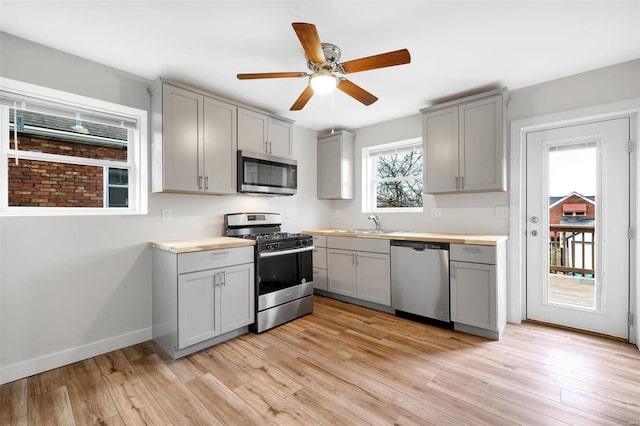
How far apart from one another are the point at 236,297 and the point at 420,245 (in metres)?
1.92

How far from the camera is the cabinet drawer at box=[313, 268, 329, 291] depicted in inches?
153

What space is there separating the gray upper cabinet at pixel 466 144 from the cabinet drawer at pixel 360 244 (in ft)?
2.64

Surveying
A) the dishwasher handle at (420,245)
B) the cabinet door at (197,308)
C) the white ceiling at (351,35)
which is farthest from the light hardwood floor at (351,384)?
the white ceiling at (351,35)

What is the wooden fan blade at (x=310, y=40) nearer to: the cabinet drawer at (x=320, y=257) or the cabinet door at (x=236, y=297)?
the cabinet door at (x=236, y=297)

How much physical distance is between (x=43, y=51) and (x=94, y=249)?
5.13ft

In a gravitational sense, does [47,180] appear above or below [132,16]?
below

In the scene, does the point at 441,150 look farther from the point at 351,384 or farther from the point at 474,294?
the point at 351,384

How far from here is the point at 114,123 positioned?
8.50 ft

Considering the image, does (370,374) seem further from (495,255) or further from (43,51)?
(43,51)

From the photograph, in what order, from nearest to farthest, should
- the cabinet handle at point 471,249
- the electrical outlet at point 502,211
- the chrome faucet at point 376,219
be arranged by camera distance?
1. the cabinet handle at point 471,249
2. the electrical outlet at point 502,211
3. the chrome faucet at point 376,219

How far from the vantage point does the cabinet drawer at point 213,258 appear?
2.32 meters

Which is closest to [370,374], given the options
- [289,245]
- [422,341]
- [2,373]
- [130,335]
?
[422,341]

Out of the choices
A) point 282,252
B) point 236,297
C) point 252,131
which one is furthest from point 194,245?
point 252,131

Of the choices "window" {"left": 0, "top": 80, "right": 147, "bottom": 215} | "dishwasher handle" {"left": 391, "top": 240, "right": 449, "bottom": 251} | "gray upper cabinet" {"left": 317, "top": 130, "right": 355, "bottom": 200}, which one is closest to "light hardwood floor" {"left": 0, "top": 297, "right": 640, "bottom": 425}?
"dishwasher handle" {"left": 391, "top": 240, "right": 449, "bottom": 251}
